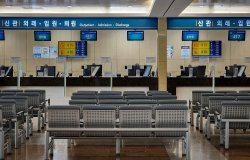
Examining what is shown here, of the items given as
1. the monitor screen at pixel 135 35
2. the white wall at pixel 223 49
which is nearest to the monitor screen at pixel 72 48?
the monitor screen at pixel 135 35

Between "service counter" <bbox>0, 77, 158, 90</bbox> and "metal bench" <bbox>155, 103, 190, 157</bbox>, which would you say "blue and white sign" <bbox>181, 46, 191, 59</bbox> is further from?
"metal bench" <bbox>155, 103, 190, 157</bbox>

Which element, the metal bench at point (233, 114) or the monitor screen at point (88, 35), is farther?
the monitor screen at point (88, 35)

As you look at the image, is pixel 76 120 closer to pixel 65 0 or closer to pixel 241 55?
pixel 65 0

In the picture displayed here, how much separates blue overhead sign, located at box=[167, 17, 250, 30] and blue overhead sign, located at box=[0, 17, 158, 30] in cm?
76

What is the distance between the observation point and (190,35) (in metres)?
18.8

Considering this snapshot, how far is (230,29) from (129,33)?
406cm

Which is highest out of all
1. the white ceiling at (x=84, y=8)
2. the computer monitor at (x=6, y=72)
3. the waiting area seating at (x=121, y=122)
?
the white ceiling at (x=84, y=8)

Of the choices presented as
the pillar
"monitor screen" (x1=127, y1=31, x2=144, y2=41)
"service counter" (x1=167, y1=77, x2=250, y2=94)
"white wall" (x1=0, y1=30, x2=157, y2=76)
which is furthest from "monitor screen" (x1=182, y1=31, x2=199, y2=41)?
"white wall" (x1=0, y1=30, x2=157, y2=76)

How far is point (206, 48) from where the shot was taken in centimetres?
2075

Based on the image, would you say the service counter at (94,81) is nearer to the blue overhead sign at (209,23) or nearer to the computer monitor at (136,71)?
the computer monitor at (136,71)

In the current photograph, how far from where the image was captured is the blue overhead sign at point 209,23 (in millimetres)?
17562

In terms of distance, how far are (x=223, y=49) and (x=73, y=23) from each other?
7.31m

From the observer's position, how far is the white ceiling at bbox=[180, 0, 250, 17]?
663 inches

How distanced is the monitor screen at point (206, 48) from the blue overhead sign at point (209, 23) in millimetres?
3136
